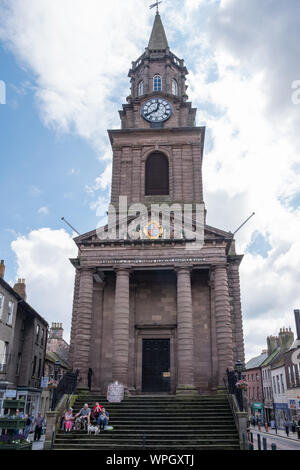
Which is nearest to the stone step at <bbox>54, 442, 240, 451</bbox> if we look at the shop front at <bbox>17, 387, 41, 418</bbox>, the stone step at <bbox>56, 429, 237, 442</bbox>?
the stone step at <bbox>56, 429, 237, 442</bbox>

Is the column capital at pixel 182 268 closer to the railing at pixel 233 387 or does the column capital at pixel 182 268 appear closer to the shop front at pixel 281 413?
the railing at pixel 233 387

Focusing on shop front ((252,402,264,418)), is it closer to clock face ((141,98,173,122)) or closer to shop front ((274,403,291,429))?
shop front ((274,403,291,429))


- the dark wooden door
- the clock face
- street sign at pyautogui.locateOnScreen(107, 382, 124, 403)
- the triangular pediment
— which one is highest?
the clock face

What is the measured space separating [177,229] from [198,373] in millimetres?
9390

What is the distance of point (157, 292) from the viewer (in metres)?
28.6

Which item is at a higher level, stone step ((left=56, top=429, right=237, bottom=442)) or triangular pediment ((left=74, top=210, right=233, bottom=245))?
triangular pediment ((left=74, top=210, right=233, bottom=245))

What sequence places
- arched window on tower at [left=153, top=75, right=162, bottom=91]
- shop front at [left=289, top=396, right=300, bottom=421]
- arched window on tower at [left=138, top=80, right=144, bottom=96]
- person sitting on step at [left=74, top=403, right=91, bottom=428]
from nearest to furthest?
person sitting on step at [left=74, top=403, right=91, bottom=428], arched window on tower at [left=153, top=75, right=162, bottom=91], arched window on tower at [left=138, top=80, right=144, bottom=96], shop front at [left=289, top=396, right=300, bottom=421]

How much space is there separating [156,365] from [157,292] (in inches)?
192

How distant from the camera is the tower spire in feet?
130

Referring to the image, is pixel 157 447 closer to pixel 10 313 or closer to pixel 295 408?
pixel 10 313

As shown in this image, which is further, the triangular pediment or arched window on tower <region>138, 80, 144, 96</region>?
arched window on tower <region>138, 80, 144, 96</region>

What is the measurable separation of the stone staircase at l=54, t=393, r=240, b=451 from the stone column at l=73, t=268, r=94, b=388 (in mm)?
2068

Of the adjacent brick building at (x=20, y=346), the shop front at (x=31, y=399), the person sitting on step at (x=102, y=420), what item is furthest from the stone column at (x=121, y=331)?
the shop front at (x=31, y=399)

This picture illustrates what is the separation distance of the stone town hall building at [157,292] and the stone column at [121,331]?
0.19ft
